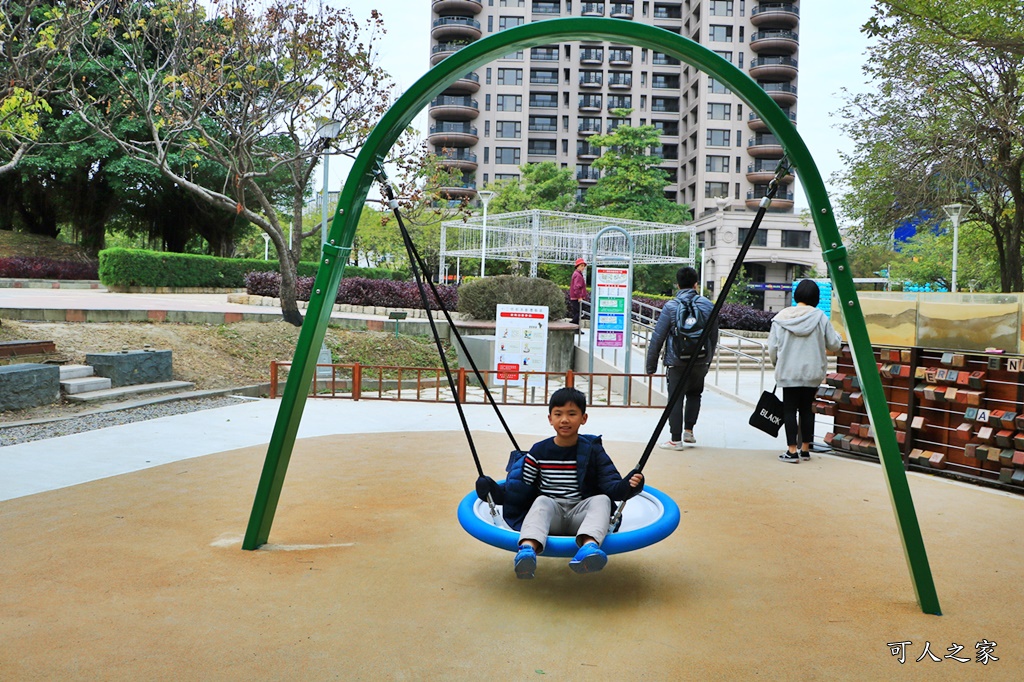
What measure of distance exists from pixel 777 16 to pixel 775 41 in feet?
6.20

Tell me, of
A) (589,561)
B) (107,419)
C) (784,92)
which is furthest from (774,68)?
(589,561)

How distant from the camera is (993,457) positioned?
6.47 m

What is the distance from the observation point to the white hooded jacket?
287 inches

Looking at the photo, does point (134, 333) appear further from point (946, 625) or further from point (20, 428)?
point (946, 625)

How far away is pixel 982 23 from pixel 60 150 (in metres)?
28.0

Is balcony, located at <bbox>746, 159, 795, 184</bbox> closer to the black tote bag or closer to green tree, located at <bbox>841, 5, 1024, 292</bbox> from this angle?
green tree, located at <bbox>841, 5, 1024, 292</bbox>

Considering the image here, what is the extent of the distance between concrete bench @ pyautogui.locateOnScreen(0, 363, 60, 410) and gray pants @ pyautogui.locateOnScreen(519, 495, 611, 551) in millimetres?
7452

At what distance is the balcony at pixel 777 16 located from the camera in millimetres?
60406

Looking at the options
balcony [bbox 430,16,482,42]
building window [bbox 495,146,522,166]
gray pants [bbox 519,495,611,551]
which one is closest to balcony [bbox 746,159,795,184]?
building window [bbox 495,146,522,166]

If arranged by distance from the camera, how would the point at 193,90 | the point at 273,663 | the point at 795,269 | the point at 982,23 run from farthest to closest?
the point at 795,269
the point at 193,90
the point at 982,23
the point at 273,663

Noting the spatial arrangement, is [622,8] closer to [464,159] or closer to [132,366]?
[464,159]

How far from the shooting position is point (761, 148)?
61938mm

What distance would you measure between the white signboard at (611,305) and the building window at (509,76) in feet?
196

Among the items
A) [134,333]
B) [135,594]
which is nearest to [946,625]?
[135,594]
